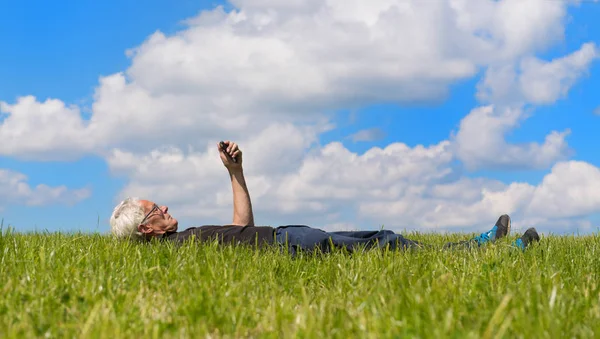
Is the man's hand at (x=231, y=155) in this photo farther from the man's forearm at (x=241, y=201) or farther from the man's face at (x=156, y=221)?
the man's face at (x=156, y=221)

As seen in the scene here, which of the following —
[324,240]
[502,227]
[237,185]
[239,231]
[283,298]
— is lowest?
[283,298]

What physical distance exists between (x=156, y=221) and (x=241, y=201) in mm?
1115

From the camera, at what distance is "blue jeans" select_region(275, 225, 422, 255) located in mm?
6598

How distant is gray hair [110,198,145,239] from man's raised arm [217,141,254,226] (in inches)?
47.1

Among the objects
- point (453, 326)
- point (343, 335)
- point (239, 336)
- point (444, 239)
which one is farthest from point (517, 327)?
point (444, 239)

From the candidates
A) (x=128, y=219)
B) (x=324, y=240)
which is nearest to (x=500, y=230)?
(x=324, y=240)

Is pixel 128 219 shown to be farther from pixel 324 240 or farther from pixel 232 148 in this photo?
pixel 324 240

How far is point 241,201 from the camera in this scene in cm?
786

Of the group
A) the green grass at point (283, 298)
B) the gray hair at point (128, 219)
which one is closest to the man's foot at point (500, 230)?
the green grass at point (283, 298)

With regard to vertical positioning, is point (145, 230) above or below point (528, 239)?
above

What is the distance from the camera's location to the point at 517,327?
9.45 ft

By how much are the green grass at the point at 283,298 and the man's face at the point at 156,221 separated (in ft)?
5.26

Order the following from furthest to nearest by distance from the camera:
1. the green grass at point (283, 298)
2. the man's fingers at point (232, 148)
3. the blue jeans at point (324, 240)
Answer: the man's fingers at point (232, 148) → the blue jeans at point (324, 240) → the green grass at point (283, 298)

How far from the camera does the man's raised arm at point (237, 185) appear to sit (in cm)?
779
